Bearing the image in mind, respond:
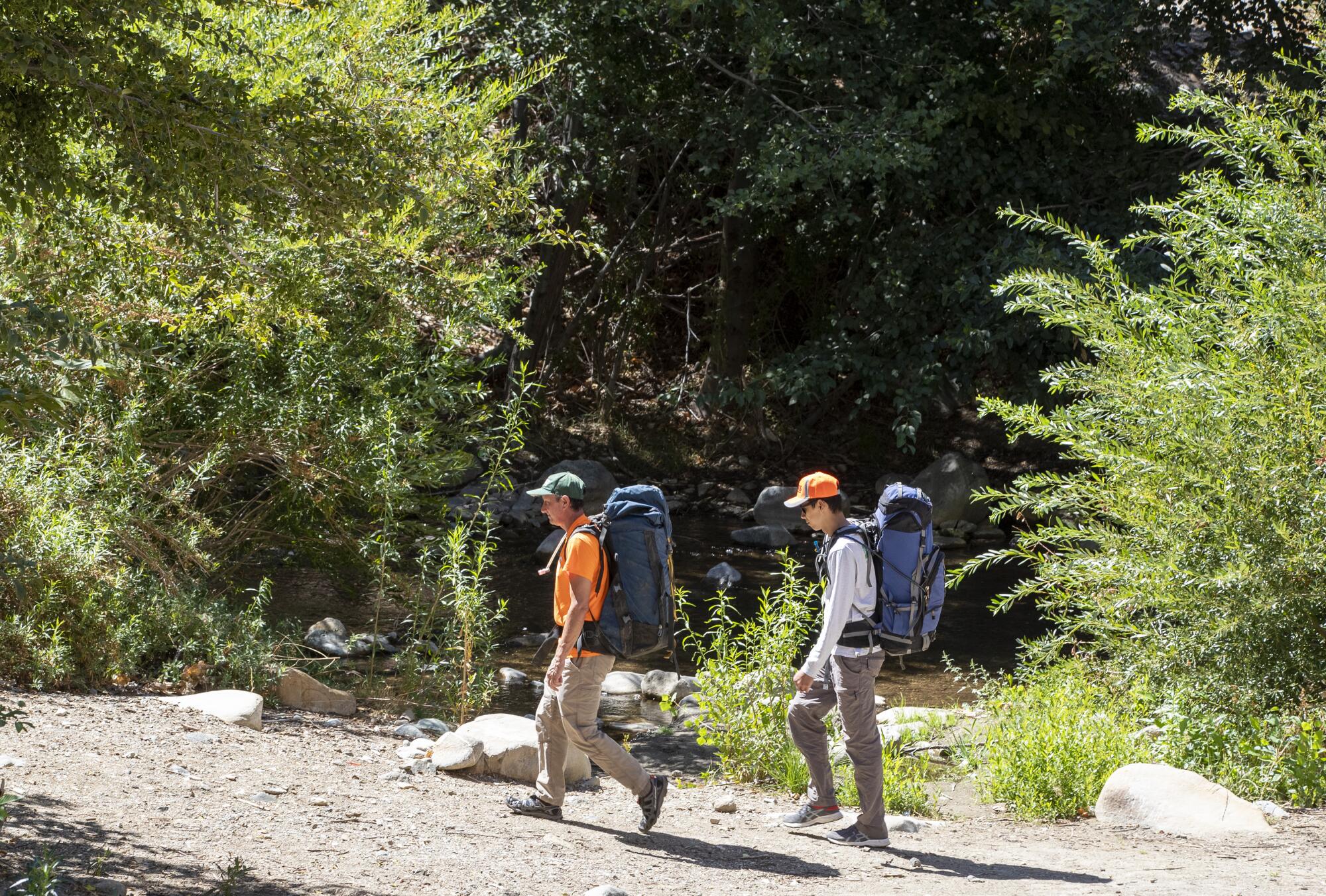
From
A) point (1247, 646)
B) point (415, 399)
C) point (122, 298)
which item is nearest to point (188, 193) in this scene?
point (122, 298)

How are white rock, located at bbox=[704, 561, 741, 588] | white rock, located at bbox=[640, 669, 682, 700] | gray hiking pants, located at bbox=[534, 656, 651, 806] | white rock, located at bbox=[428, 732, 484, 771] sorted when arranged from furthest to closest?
white rock, located at bbox=[704, 561, 741, 588]
white rock, located at bbox=[640, 669, 682, 700]
white rock, located at bbox=[428, 732, 484, 771]
gray hiking pants, located at bbox=[534, 656, 651, 806]

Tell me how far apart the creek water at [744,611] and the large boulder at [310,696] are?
4.23 feet

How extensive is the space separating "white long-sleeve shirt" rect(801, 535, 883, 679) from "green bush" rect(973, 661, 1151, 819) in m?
1.47

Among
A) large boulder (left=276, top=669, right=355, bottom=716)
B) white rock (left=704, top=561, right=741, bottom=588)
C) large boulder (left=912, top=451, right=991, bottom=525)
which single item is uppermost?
large boulder (left=912, top=451, right=991, bottom=525)

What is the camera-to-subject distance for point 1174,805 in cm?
567

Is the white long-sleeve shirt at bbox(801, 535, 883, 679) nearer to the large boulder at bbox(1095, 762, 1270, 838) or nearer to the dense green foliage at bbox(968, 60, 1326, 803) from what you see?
the large boulder at bbox(1095, 762, 1270, 838)

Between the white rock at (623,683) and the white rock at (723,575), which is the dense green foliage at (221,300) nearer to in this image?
the white rock at (623,683)

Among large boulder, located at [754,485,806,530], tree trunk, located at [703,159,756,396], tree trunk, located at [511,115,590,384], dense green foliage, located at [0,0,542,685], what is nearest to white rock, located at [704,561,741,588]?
large boulder, located at [754,485,806,530]

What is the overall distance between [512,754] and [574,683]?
1.29m

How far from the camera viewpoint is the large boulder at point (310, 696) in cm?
779

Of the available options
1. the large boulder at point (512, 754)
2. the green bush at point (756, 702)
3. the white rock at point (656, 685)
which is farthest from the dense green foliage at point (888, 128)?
the large boulder at point (512, 754)

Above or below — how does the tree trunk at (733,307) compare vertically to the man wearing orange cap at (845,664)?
above

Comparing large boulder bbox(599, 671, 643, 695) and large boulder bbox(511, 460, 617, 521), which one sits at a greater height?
large boulder bbox(511, 460, 617, 521)

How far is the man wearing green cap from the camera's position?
5.27 meters
